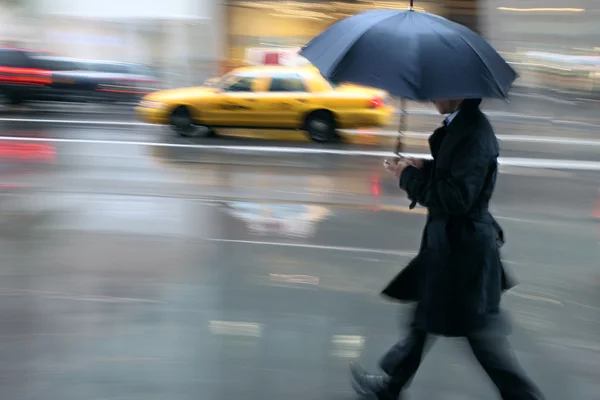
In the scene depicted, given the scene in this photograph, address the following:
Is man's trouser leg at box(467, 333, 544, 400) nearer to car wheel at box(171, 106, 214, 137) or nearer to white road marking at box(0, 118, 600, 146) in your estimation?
car wheel at box(171, 106, 214, 137)

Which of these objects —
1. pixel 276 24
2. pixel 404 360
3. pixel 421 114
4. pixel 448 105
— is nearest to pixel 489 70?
pixel 448 105

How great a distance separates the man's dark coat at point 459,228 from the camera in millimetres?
2537

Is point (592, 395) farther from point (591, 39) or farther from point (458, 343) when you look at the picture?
point (591, 39)

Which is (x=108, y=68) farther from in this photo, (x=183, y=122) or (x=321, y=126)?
(x=321, y=126)

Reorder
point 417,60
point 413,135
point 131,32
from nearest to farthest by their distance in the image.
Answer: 1. point 417,60
2. point 413,135
3. point 131,32

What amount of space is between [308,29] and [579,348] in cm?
1683

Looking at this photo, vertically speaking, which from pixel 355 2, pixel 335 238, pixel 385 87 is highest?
pixel 355 2

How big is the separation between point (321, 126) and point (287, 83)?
102 centimetres

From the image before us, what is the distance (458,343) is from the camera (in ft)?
12.7

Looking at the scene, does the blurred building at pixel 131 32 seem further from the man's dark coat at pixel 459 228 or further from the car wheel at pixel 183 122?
the man's dark coat at pixel 459 228

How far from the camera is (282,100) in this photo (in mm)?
11750

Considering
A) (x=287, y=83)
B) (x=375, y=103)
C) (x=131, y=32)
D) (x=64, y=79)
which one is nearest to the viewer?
(x=375, y=103)

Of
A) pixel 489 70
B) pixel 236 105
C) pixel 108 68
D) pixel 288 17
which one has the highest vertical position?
pixel 288 17

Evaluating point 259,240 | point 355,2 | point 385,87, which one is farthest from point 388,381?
point 355,2
